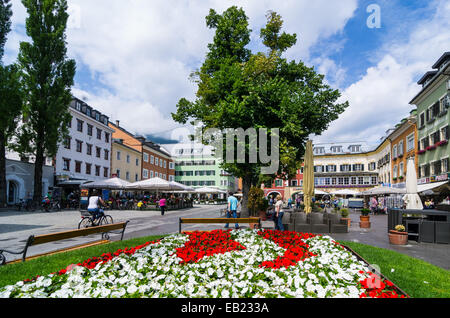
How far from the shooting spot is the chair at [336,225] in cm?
1323

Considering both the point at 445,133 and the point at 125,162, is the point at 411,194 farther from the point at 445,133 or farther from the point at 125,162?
the point at 125,162

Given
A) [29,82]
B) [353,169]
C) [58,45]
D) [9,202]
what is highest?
[58,45]

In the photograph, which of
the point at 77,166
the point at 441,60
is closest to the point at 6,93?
the point at 77,166

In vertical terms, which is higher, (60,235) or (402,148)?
(402,148)

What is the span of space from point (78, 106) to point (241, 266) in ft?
133

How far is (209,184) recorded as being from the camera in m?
78.4

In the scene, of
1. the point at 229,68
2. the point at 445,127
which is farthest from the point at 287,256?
the point at 445,127

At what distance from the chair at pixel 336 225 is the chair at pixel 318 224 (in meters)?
0.22

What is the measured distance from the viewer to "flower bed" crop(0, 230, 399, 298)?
348cm

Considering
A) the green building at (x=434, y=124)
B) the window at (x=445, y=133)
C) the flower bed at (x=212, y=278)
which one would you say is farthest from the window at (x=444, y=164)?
the flower bed at (x=212, y=278)

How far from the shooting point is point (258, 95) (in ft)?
54.3

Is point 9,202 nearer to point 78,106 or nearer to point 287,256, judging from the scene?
point 78,106

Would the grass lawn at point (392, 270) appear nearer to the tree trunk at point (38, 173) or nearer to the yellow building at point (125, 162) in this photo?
A: the tree trunk at point (38, 173)

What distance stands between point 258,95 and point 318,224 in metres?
7.51
